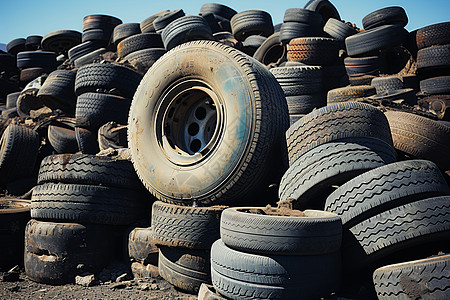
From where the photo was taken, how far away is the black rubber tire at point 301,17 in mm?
7383

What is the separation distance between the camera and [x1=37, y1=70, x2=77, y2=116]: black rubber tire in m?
6.30

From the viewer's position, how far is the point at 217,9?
37.6ft

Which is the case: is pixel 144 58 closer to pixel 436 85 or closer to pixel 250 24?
pixel 250 24

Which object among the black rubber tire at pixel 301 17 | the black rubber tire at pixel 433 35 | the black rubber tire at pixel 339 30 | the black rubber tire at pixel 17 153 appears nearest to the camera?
the black rubber tire at pixel 17 153

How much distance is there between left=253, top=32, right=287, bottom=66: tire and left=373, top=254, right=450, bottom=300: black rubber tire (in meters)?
6.47

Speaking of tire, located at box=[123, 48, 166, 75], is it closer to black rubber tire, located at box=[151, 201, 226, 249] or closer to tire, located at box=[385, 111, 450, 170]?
black rubber tire, located at box=[151, 201, 226, 249]

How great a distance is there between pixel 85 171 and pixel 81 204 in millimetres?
262

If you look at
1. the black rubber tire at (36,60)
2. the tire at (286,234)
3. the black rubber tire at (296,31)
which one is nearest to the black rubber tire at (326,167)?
the tire at (286,234)

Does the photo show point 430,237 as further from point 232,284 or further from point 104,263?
point 104,263

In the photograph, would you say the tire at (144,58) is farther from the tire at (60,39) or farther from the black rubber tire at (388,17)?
the tire at (60,39)

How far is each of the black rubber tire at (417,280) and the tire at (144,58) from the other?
5.64 metres

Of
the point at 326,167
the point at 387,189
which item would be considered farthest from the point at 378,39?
the point at 387,189

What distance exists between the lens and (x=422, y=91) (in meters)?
6.18

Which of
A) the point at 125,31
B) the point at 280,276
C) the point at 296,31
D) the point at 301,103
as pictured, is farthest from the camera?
the point at 125,31
